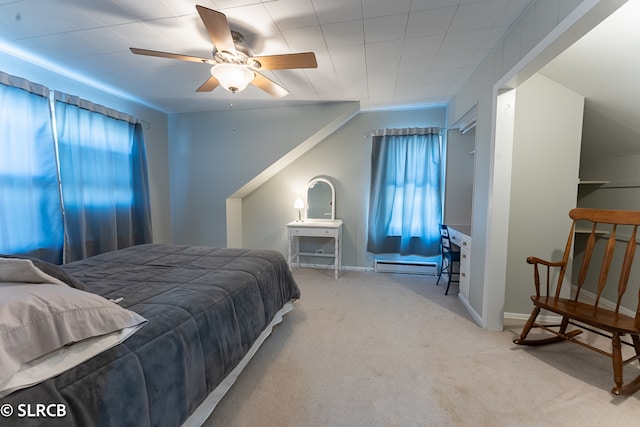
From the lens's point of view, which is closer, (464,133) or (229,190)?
(464,133)

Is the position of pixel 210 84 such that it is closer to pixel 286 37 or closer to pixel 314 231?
pixel 286 37

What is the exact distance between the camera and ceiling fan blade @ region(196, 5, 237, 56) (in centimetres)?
136

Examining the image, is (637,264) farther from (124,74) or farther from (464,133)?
(124,74)

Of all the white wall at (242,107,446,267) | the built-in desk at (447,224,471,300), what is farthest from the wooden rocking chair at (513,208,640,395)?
the white wall at (242,107,446,267)

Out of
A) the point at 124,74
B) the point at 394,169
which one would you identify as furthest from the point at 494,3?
the point at 124,74

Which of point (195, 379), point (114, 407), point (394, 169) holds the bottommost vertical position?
point (195, 379)

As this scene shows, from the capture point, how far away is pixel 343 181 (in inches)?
154

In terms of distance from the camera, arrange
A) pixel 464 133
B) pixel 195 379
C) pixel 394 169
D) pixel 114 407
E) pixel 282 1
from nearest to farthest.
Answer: pixel 114 407 → pixel 195 379 → pixel 282 1 → pixel 464 133 → pixel 394 169

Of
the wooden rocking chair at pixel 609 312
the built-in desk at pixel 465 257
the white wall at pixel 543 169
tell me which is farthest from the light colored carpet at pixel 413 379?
the white wall at pixel 543 169

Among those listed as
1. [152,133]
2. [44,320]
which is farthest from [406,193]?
[152,133]

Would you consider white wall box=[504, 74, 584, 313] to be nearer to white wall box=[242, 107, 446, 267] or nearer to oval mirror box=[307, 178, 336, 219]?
white wall box=[242, 107, 446, 267]

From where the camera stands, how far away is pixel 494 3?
1.63m

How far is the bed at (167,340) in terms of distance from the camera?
0.75 meters

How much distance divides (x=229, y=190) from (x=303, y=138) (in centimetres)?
139
